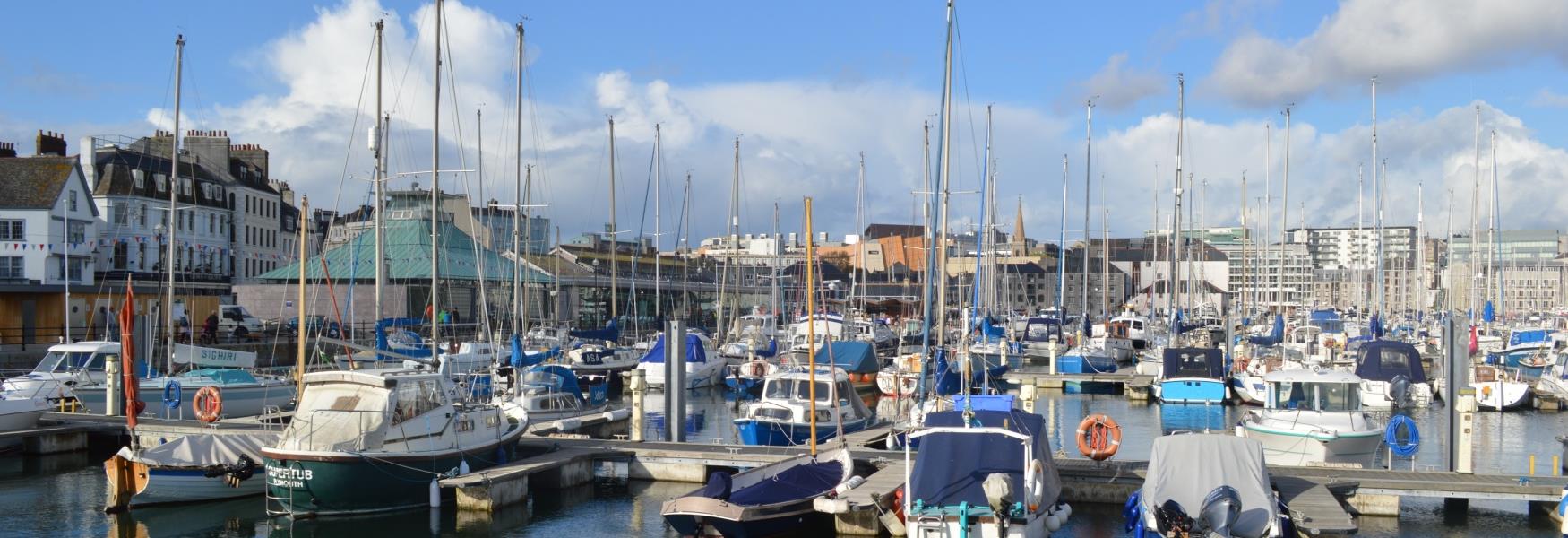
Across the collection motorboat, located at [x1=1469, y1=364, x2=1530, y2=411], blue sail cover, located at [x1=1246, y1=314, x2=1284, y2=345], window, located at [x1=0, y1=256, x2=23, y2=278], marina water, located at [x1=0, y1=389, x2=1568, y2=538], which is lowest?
marina water, located at [x1=0, y1=389, x2=1568, y2=538]

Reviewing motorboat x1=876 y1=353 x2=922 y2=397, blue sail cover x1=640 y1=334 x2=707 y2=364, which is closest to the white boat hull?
motorboat x1=876 y1=353 x2=922 y2=397

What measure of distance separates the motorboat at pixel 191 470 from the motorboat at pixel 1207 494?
58.0ft

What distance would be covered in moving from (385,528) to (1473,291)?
69.4m

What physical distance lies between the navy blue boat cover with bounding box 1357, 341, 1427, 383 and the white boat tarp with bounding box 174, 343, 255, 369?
42231 mm

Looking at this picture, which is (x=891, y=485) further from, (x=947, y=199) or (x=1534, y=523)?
(x=947, y=199)

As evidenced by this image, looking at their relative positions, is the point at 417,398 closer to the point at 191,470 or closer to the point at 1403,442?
the point at 191,470

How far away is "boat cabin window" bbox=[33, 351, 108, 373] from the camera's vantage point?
1645 inches

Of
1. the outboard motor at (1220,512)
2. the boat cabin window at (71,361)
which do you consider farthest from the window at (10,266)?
the outboard motor at (1220,512)

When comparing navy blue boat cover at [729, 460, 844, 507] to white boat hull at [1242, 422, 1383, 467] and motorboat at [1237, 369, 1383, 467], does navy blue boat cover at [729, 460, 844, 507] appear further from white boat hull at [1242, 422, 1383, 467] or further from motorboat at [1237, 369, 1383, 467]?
white boat hull at [1242, 422, 1383, 467]

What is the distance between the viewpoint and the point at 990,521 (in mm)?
20719

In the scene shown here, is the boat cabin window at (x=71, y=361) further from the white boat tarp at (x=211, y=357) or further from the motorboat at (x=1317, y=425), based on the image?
the motorboat at (x=1317, y=425)

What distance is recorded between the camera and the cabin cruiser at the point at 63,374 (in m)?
40.2

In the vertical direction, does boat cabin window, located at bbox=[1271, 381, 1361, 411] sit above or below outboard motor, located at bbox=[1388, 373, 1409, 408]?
above

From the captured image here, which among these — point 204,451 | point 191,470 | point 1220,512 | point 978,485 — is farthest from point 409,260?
point 1220,512
